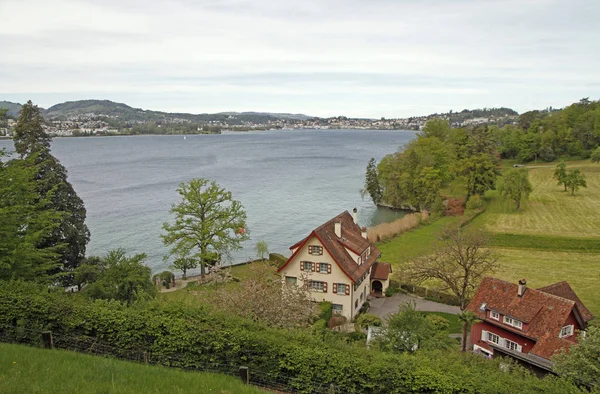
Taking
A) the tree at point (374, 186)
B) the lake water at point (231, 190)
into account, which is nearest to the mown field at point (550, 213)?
the lake water at point (231, 190)

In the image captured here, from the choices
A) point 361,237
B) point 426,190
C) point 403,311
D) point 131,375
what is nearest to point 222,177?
point 426,190

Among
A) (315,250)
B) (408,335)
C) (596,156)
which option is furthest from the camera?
(596,156)

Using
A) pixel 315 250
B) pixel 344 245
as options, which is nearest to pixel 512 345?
pixel 344 245

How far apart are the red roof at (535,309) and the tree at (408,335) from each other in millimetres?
6507

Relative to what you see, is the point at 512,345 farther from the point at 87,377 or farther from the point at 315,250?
the point at 87,377

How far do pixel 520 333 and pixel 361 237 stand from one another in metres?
16.0

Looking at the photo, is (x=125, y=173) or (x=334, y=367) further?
(x=125, y=173)

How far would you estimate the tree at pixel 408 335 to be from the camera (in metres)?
20.1

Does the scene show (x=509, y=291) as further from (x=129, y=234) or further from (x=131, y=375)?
(x=129, y=234)

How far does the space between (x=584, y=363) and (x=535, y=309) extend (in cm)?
951

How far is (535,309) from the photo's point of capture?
2648 cm

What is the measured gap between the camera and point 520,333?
2616 cm

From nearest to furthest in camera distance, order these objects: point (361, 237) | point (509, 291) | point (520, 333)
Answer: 1. point (520, 333)
2. point (509, 291)
3. point (361, 237)

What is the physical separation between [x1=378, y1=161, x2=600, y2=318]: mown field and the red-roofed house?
5577 mm
